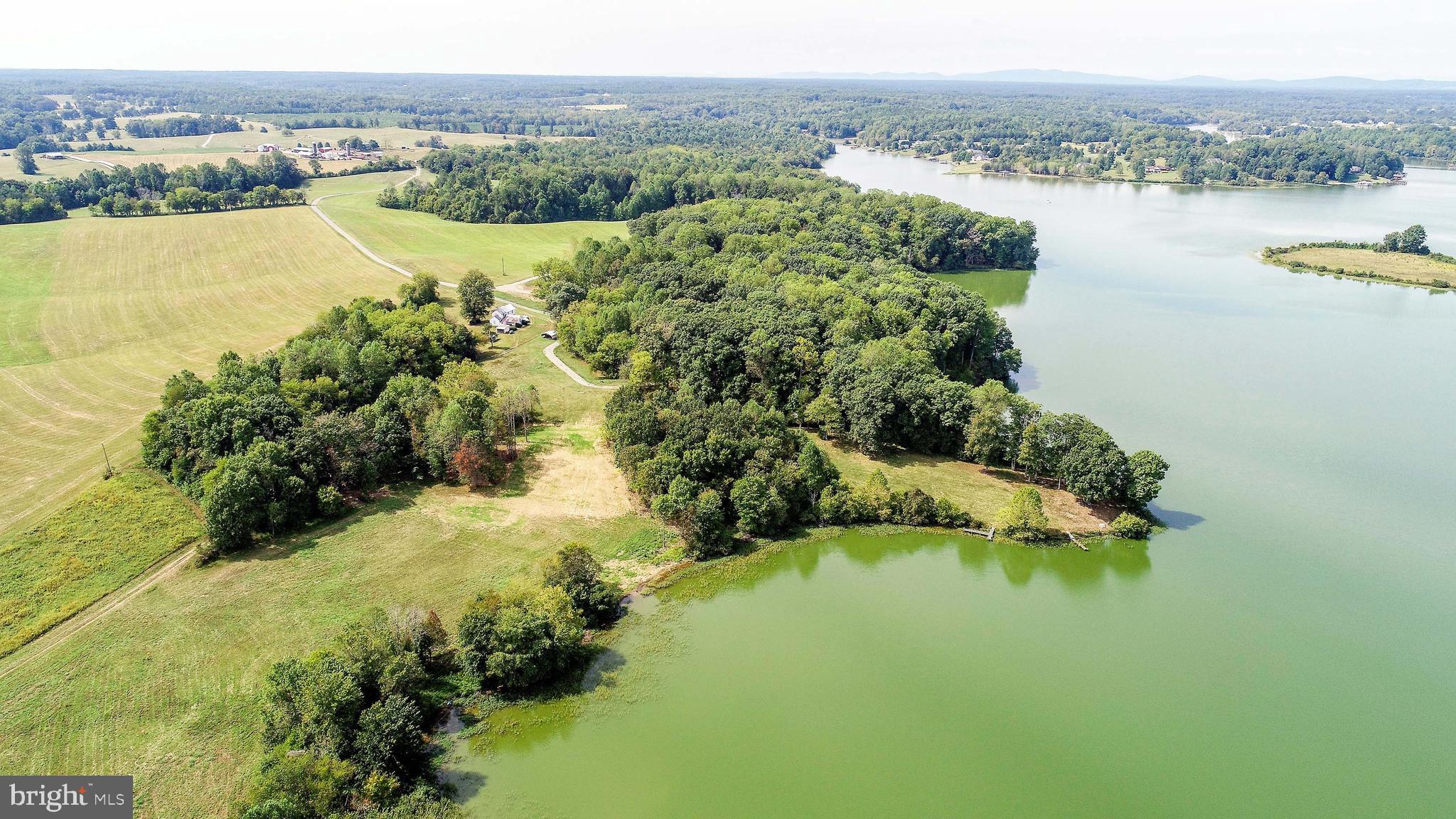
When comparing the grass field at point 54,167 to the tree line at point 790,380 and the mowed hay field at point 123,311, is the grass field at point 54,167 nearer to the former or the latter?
the mowed hay field at point 123,311

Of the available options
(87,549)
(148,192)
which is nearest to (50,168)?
(148,192)

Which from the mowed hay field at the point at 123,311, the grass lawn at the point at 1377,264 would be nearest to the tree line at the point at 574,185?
the mowed hay field at the point at 123,311

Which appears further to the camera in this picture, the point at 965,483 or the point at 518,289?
the point at 518,289

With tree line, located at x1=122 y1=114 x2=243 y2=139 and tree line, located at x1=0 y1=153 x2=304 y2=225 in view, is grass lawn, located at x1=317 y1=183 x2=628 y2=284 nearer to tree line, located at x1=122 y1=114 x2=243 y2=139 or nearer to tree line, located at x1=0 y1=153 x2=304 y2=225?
tree line, located at x1=0 y1=153 x2=304 y2=225

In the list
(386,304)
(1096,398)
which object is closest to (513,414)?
(386,304)

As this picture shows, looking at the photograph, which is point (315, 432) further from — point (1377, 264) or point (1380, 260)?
point (1380, 260)

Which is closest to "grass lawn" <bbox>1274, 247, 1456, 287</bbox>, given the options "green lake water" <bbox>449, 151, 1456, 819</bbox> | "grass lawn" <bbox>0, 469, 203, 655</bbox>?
"green lake water" <bbox>449, 151, 1456, 819</bbox>

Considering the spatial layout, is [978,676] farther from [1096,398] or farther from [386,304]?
[386,304]
